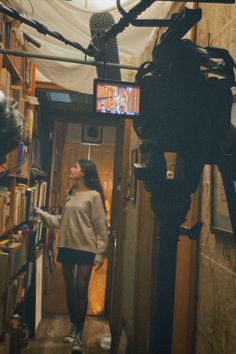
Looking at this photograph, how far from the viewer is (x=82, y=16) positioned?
6.47 feet

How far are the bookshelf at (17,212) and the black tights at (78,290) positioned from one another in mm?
303

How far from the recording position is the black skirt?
3043 mm

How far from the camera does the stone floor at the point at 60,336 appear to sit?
115 inches

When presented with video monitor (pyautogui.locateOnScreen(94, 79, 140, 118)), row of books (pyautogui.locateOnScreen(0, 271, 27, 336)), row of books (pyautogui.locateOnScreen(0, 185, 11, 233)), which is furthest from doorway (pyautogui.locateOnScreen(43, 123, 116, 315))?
video monitor (pyautogui.locateOnScreen(94, 79, 140, 118))

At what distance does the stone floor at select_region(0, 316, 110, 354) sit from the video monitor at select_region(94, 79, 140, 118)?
6.86 ft

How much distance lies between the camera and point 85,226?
303 centimetres

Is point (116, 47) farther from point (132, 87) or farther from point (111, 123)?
point (111, 123)

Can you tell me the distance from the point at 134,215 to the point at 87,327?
5.12ft

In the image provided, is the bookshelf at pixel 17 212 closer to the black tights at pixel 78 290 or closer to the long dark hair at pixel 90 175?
the black tights at pixel 78 290

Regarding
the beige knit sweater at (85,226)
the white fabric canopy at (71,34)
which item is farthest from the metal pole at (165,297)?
the beige knit sweater at (85,226)

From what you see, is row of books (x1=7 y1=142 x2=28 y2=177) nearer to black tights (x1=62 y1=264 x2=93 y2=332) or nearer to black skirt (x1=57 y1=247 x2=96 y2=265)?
black skirt (x1=57 y1=247 x2=96 y2=265)

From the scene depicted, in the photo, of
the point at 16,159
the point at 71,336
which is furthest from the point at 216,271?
the point at 71,336

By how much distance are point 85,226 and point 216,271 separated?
1878mm

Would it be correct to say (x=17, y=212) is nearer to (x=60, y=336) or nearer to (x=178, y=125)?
(x=60, y=336)
